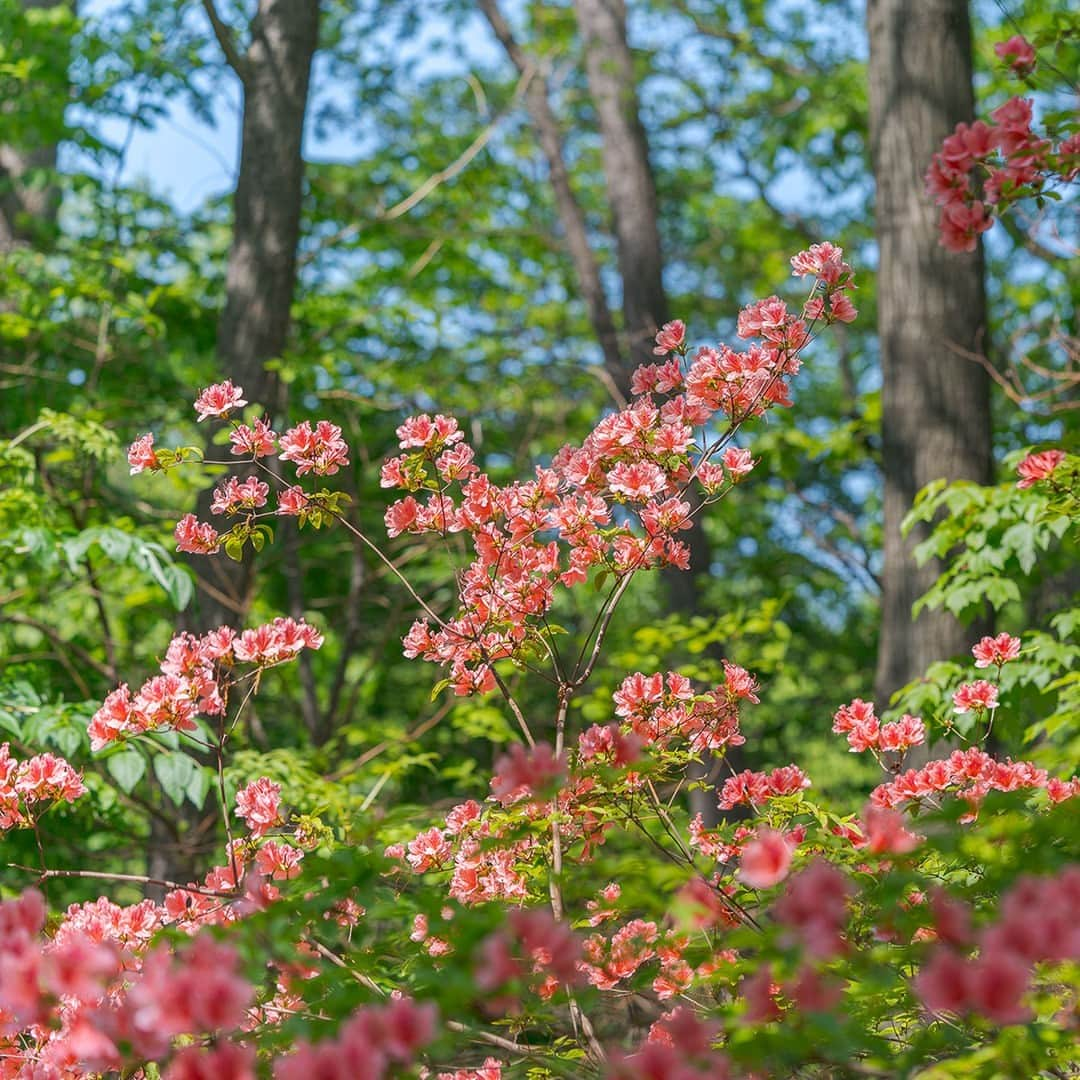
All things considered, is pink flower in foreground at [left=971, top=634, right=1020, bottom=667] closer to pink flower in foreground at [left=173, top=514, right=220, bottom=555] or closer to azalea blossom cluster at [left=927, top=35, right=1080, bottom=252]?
azalea blossom cluster at [left=927, top=35, right=1080, bottom=252]

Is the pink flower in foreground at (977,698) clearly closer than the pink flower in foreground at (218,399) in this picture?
No

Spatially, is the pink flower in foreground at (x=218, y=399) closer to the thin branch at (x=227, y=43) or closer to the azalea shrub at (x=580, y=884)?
the azalea shrub at (x=580, y=884)

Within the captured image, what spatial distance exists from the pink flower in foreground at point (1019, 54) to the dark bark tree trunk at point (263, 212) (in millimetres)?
2982

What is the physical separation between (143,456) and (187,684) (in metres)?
0.48

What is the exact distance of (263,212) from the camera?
493 centimetres

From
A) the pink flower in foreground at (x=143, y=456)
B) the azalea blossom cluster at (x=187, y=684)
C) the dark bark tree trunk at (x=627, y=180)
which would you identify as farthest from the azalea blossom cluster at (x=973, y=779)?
the dark bark tree trunk at (x=627, y=180)

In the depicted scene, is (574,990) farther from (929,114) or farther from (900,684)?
(929,114)

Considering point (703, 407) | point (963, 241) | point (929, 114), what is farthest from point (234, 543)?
point (929, 114)

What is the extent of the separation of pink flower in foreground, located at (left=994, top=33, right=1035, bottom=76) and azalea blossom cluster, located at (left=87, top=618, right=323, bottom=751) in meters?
2.22

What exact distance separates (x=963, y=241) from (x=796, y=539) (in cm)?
654

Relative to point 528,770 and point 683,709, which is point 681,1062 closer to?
point 528,770

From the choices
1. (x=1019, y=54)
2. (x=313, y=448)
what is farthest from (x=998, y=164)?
(x=313, y=448)

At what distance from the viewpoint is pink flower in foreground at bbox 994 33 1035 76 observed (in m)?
2.91

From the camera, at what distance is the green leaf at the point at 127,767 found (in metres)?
2.95
